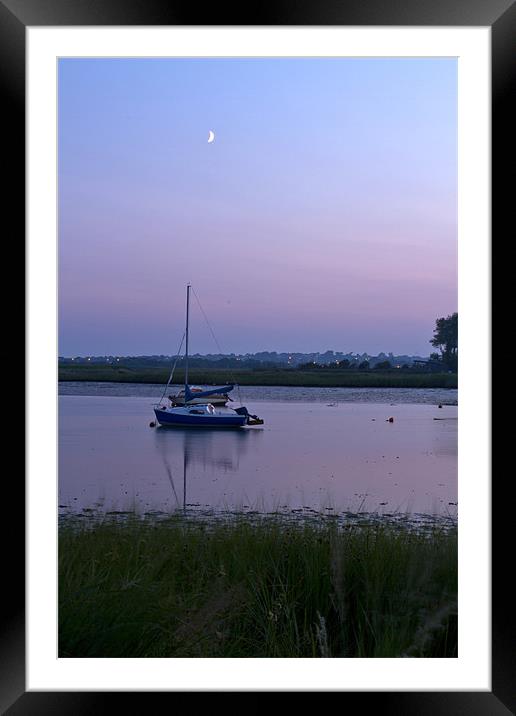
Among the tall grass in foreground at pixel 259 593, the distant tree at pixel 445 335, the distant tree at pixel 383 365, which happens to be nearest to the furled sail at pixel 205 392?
the distant tree at pixel 383 365

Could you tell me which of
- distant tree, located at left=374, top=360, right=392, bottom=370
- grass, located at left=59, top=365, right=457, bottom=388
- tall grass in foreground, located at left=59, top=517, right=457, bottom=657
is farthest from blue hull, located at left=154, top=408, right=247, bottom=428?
tall grass in foreground, located at left=59, top=517, right=457, bottom=657

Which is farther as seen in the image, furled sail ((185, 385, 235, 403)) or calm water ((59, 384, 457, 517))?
furled sail ((185, 385, 235, 403))

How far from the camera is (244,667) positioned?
66.4 inches

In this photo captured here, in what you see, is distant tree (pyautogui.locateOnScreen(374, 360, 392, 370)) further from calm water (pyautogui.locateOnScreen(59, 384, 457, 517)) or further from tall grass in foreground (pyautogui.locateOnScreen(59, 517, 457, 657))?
tall grass in foreground (pyautogui.locateOnScreen(59, 517, 457, 657))

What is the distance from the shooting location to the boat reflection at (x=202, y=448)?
452 inches

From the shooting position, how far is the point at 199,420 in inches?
521

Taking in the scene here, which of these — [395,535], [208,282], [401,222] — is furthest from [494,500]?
[208,282]

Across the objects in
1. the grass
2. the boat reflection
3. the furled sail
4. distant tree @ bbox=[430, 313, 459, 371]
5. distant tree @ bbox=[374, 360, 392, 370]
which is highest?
distant tree @ bbox=[430, 313, 459, 371]

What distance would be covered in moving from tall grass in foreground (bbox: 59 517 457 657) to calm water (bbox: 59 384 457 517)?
497 centimetres

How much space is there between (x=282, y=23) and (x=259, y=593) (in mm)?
2298

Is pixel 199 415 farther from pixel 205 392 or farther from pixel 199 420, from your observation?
pixel 205 392

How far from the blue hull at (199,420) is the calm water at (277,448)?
0.22m

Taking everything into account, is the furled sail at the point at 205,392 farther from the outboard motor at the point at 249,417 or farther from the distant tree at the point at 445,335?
the distant tree at the point at 445,335

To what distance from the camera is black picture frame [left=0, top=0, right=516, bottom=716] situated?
61.6 inches
